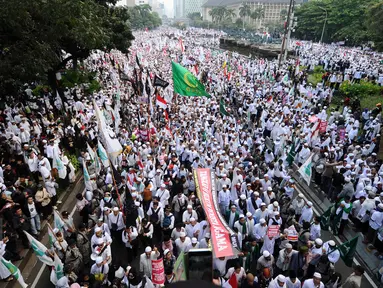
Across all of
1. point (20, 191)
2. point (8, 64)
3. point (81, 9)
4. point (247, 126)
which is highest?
point (81, 9)

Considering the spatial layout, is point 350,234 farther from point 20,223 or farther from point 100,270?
point 20,223

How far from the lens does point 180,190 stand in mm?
8273

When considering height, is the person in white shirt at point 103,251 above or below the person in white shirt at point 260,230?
above

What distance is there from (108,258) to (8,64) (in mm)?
7067

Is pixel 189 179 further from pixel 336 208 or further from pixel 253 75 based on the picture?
pixel 253 75

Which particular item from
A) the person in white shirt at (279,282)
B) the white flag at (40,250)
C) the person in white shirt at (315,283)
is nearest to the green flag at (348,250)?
the person in white shirt at (315,283)

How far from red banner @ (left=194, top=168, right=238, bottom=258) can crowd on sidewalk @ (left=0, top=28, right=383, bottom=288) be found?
7.0 inches

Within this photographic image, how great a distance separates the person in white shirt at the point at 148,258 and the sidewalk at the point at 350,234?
4.58 meters

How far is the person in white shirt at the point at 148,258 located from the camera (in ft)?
17.8

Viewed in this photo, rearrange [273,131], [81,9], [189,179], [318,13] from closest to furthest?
[189,179] < [81,9] < [273,131] < [318,13]

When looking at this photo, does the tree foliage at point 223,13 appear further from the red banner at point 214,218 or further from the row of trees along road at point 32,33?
the red banner at point 214,218

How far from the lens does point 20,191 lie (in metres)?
6.86

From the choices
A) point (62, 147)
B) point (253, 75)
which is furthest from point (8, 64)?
point (253, 75)

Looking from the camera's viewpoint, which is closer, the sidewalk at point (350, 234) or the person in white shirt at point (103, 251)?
the person in white shirt at point (103, 251)
